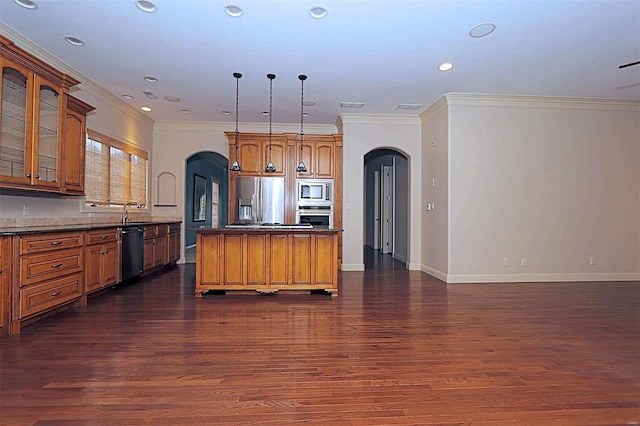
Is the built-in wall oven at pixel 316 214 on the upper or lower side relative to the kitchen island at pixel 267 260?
upper

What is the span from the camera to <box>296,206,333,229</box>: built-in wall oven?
6660mm

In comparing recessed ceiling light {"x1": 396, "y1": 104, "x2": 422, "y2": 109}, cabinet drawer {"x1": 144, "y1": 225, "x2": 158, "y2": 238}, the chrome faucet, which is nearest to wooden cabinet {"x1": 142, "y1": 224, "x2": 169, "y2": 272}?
cabinet drawer {"x1": 144, "y1": 225, "x2": 158, "y2": 238}

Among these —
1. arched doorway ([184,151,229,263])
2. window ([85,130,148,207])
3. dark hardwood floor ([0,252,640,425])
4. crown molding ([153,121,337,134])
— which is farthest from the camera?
arched doorway ([184,151,229,263])

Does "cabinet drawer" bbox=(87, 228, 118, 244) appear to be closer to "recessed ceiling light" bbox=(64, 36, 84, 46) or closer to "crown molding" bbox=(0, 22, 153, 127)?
"crown molding" bbox=(0, 22, 153, 127)

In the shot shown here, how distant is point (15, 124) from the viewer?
326 centimetres

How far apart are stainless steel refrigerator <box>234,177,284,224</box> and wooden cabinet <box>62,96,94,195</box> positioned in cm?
273

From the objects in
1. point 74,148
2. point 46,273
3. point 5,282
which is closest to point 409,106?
point 74,148

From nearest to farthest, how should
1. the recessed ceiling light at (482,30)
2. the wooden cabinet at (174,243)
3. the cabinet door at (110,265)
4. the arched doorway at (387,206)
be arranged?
the recessed ceiling light at (482,30), the cabinet door at (110,265), the wooden cabinet at (174,243), the arched doorway at (387,206)

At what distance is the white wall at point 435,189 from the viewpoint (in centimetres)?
560

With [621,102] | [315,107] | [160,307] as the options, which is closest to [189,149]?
[315,107]

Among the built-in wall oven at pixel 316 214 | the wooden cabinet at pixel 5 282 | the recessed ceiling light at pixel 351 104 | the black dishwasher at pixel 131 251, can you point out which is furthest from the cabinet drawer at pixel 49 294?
the recessed ceiling light at pixel 351 104

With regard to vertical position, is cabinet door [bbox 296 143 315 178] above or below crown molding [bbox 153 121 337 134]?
below

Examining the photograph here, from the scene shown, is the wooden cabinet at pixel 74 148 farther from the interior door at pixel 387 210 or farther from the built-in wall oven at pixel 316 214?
the interior door at pixel 387 210

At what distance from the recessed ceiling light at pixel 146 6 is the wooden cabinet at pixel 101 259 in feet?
8.20
